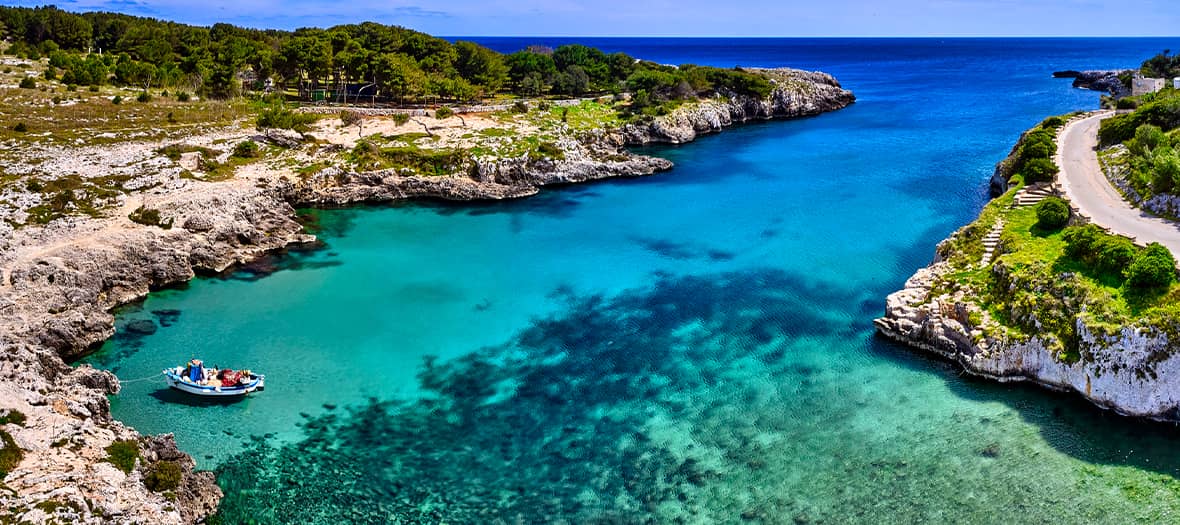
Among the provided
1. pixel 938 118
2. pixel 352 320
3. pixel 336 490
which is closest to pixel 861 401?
pixel 336 490

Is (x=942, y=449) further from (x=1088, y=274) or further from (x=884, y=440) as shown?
(x=1088, y=274)

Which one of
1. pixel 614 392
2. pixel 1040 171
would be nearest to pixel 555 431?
pixel 614 392

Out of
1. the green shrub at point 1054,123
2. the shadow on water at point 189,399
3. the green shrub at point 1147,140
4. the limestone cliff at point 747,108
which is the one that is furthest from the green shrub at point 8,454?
the green shrub at point 1054,123

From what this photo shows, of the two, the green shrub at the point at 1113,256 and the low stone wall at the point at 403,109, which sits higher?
the low stone wall at the point at 403,109

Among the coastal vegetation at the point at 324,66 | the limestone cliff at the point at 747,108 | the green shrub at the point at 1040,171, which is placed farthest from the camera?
the coastal vegetation at the point at 324,66

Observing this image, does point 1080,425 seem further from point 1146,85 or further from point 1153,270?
point 1146,85

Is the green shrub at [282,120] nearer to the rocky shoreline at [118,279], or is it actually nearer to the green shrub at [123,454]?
the rocky shoreline at [118,279]

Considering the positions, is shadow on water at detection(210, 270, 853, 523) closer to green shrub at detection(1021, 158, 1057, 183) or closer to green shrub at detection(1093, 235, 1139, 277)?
green shrub at detection(1093, 235, 1139, 277)
